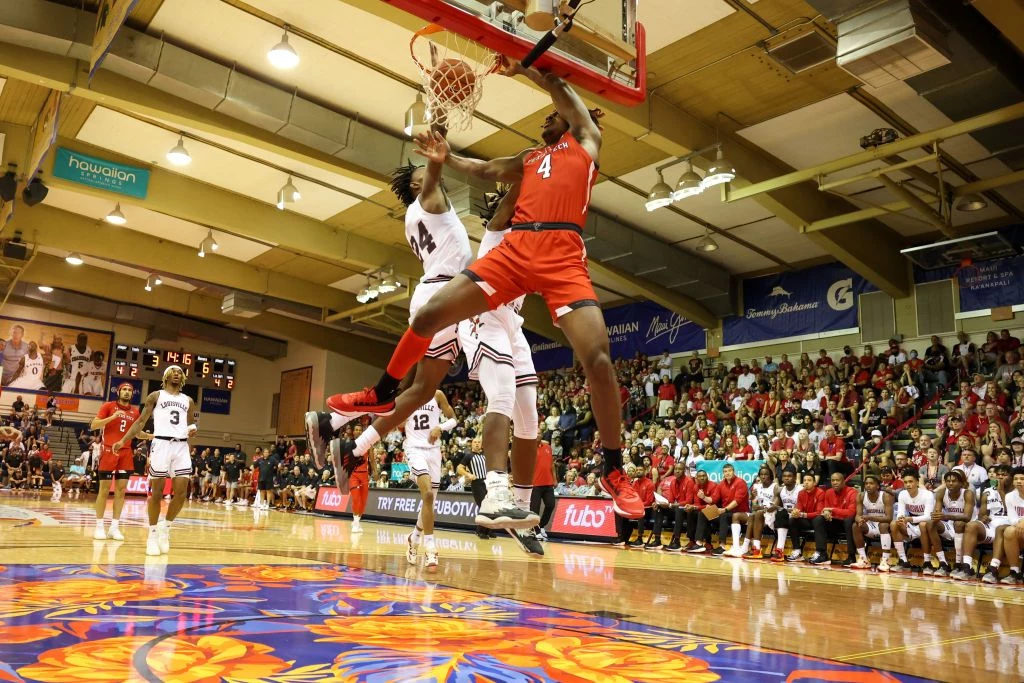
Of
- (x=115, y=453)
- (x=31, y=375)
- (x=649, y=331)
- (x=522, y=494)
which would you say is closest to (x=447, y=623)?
(x=522, y=494)

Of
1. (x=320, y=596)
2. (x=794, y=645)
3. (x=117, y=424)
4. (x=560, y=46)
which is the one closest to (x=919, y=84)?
(x=560, y=46)

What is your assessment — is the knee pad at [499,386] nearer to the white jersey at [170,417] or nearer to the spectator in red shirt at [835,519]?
the white jersey at [170,417]

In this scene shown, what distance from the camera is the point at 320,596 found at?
4426 millimetres

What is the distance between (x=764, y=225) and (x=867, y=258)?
7.37 feet

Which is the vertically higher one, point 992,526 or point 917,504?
point 917,504

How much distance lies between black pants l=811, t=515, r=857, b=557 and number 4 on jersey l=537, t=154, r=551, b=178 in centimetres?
916

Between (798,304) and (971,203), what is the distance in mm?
5869

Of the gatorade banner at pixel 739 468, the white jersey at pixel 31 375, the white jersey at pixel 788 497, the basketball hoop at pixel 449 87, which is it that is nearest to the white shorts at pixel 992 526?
the white jersey at pixel 788 497

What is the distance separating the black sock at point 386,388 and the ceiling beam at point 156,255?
61.9 feet

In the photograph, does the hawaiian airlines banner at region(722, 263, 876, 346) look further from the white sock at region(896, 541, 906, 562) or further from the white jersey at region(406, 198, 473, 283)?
the white jersey at region(406, 198, 473, 283)

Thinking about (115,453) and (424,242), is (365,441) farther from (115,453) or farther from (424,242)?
(115,453)

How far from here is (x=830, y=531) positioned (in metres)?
11.5

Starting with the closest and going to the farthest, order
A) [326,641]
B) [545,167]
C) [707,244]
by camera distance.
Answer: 1. [326,641]
2. [545,167]
3. [707,244]

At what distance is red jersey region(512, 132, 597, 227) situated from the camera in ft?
12.4
